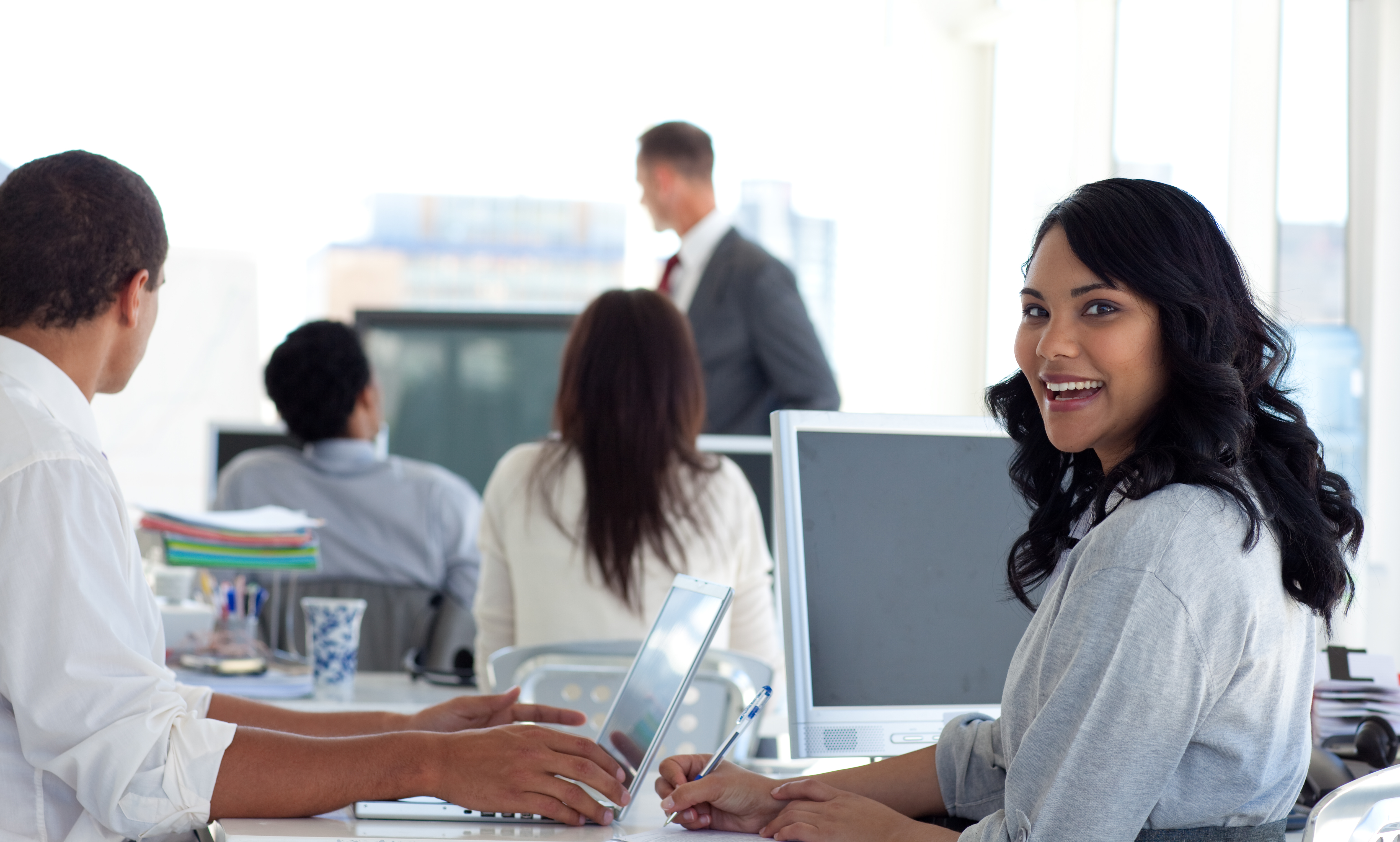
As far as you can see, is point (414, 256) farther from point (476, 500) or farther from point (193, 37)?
point (476, 500)

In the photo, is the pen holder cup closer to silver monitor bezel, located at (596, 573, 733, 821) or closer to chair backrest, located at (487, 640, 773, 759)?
chair backrest, located at (487, 640, 773, 759)

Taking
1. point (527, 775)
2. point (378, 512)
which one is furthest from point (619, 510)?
point (527, 775)

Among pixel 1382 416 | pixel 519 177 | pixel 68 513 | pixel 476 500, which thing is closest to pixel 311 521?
pixel 476 500

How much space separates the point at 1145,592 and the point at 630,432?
4.39ft

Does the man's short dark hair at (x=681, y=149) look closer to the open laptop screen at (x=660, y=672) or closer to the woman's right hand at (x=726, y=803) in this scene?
the open laptop screen at (x=660, y=672)

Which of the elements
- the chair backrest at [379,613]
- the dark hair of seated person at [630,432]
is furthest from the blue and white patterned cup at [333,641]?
the chair backrest at [379,613]

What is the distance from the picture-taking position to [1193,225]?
113 cm

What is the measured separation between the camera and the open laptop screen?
1201mm

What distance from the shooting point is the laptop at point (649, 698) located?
3.86 ft

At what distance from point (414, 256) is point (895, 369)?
7.84ft

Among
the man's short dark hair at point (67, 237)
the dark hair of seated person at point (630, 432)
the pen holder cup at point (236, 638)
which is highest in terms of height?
A: the man's short dark hair at point (67, 237)

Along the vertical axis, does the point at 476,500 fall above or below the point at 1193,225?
below

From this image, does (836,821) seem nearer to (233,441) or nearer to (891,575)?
(891,575)

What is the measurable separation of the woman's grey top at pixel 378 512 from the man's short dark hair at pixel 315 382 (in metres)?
0.10
